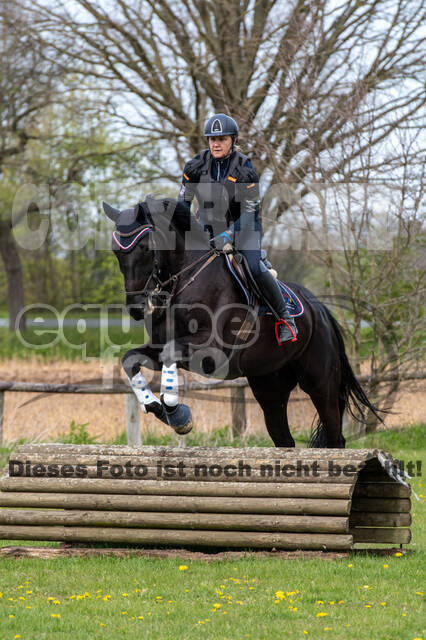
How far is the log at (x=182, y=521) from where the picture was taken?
4617 mm

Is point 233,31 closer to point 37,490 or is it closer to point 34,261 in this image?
point 37,490

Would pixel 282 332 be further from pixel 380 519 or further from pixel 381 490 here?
pixel 380 519

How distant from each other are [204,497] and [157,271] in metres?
1.59

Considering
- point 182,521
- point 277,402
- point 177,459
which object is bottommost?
point 182,521

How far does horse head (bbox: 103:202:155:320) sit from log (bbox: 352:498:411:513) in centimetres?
212

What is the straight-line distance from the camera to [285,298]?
5.82 meters

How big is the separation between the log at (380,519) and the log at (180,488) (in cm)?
61

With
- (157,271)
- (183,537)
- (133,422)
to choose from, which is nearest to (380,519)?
(183,537)

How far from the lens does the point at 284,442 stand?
632 cm

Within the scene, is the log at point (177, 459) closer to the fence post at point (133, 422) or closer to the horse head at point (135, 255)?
the horse head at point (135, 255)

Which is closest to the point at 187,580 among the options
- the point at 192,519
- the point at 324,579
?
the point at 192,519

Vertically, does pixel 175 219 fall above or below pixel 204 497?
above

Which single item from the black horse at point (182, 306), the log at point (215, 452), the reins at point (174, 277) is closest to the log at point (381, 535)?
the log at point (215, 452)

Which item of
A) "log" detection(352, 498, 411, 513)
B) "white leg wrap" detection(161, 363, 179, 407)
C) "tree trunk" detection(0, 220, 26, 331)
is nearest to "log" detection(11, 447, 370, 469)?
"white leg wrap" detection(161, 363, 179, 407)
